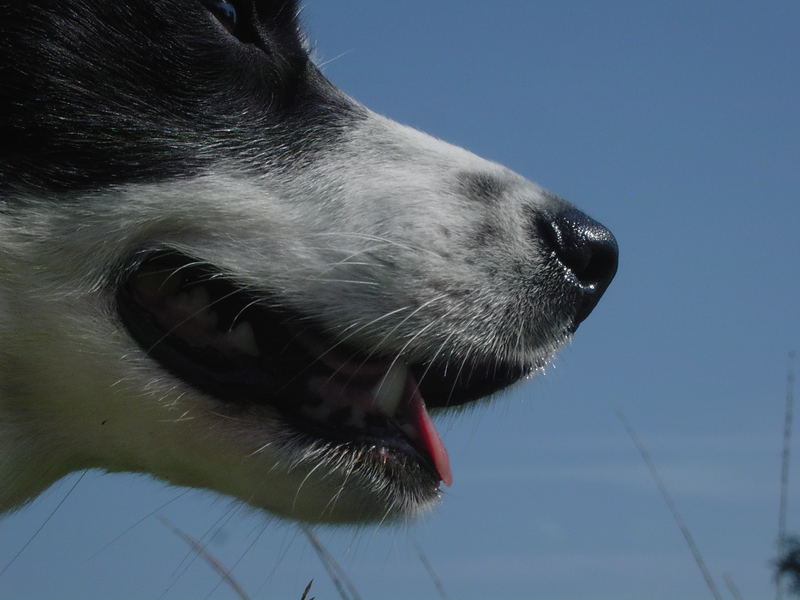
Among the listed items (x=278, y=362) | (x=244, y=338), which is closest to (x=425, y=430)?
(x=278, y=362)

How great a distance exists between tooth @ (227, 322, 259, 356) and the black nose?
0.75 m

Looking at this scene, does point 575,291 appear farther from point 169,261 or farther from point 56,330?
point 56,330

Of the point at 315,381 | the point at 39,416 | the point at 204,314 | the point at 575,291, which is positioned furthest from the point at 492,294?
the point at 39,416

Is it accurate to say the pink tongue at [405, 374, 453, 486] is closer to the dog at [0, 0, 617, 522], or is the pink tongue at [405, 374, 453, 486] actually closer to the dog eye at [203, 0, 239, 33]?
the dog at [0, 0, 617, 522]

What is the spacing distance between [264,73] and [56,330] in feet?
2.81

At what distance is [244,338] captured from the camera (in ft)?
9.46

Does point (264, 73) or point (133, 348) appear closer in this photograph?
point (133, 348)

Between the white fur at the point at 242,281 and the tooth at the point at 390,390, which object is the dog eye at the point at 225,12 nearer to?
the white fur at the point at 242,281

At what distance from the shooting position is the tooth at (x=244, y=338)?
113 inches

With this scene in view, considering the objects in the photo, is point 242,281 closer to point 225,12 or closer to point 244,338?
point 244,338

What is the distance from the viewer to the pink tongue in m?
2.85

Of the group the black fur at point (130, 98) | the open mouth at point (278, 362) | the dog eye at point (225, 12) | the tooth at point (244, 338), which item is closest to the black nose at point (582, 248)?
the open mouth at point (278, 362)

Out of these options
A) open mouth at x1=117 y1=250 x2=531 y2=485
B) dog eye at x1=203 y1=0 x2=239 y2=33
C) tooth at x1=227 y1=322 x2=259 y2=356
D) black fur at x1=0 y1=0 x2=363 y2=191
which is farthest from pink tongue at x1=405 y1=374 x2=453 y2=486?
dog eye at x1=203 y1=0 x2=239 y2=33

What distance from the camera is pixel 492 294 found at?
9.39 feet
